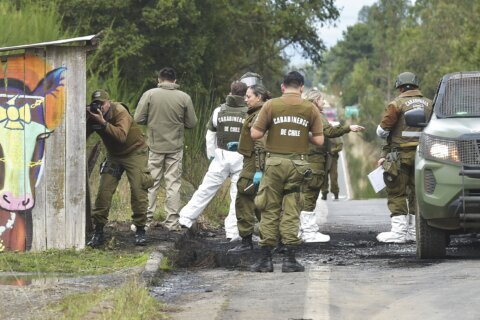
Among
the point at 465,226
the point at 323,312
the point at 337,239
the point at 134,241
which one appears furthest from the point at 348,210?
the point at 323,312

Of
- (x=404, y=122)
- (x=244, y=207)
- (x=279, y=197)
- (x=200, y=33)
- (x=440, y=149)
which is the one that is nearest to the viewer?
(x=279, y=197)

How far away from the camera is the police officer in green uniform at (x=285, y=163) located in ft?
34.2

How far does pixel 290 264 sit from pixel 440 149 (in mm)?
1798

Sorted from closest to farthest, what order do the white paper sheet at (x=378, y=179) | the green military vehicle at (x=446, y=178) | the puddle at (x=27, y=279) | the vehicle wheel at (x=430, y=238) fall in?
the puddle at (x=27, y=279) → the green military vehicle at (x=446, y=178) → the vehicle wheel at (x=430, y=238) → the white paper sheet at (x=378, y=179)

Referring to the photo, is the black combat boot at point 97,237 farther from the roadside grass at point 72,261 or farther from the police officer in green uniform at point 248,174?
the police officer in green uniform at point 248,174

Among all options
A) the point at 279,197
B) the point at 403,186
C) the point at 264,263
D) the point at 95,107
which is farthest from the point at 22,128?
the point at 403,186

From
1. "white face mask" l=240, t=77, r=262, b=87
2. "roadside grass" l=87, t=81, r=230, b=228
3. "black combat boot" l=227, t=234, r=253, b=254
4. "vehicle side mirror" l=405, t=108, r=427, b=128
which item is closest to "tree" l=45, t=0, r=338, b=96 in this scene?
"roadside grass" l=87, t=81, r=230, b=228

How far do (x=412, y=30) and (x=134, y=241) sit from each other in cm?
6353

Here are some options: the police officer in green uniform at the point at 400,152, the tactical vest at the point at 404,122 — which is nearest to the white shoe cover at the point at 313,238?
the police officer in green uniform at the point at 400,152

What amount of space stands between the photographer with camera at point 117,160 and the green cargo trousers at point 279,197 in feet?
6.38

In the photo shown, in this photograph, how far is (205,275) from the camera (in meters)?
10.4

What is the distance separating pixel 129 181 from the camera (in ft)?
40.0

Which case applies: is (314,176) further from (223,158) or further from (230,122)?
(230,122)

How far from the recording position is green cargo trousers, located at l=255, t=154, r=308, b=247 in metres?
10.5
